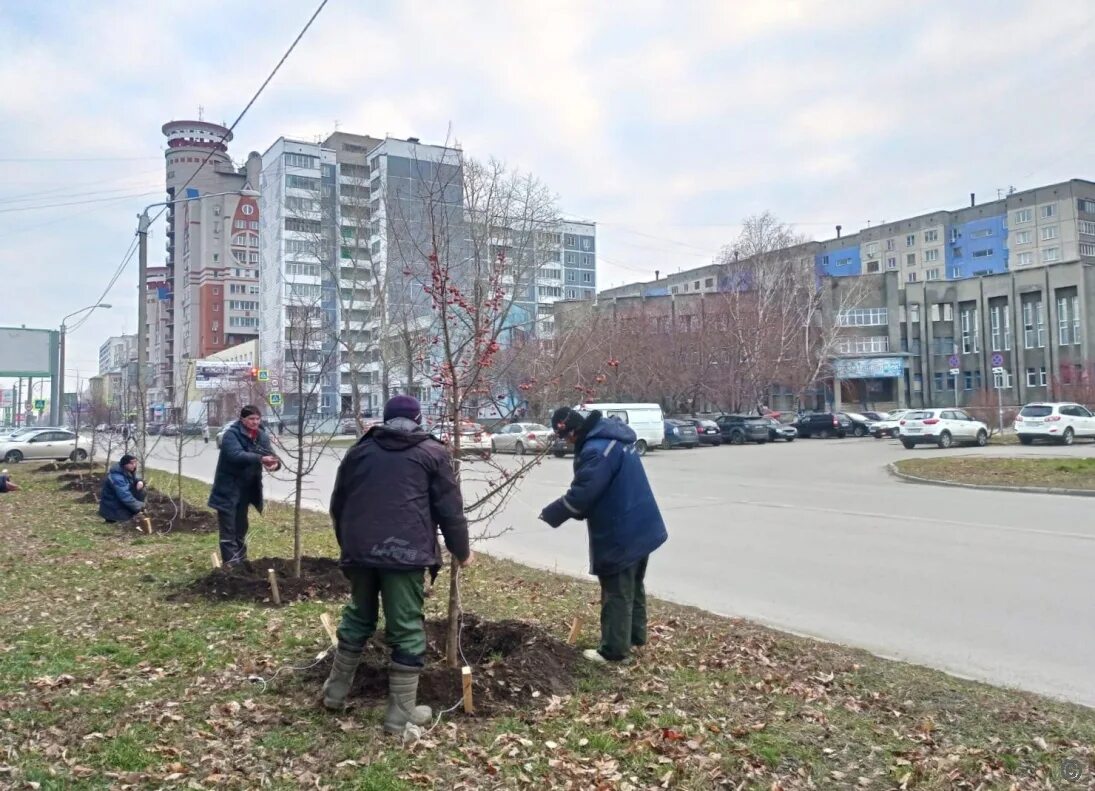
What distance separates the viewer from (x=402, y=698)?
3928mm

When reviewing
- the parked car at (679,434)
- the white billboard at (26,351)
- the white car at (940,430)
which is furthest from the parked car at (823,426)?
the white billboard at (26,351)

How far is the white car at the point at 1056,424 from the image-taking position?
104 feet

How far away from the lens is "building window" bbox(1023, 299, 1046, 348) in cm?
6812

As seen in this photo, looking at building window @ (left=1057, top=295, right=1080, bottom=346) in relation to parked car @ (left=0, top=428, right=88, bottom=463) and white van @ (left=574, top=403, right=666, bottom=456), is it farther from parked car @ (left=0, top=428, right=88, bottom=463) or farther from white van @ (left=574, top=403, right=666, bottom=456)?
parked car @ (left=0, top=428, right=88, bottom=463)

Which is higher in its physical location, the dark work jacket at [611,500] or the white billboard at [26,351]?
the white billboard at [26,351]

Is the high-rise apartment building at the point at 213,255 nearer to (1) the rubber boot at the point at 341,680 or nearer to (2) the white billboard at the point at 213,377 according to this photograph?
(2) the white billboard at the point at 213,377

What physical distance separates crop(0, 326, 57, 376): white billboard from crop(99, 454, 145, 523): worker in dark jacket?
121ft

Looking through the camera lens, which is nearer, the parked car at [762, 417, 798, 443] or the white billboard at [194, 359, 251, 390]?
the parked car at [762, 417, 798, 443]

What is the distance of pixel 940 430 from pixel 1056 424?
4.12 meters

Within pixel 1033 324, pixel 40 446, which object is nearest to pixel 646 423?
pixel 40 446

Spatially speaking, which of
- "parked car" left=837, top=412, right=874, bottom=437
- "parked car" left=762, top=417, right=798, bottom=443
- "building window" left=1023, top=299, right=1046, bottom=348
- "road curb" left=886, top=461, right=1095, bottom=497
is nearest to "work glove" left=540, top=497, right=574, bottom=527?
"road curb" left=886, top=461, right=1095, bottom=497

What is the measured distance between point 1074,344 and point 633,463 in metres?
72.9

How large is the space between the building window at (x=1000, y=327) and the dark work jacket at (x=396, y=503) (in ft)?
250

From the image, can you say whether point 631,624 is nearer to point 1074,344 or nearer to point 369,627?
point 369,627
